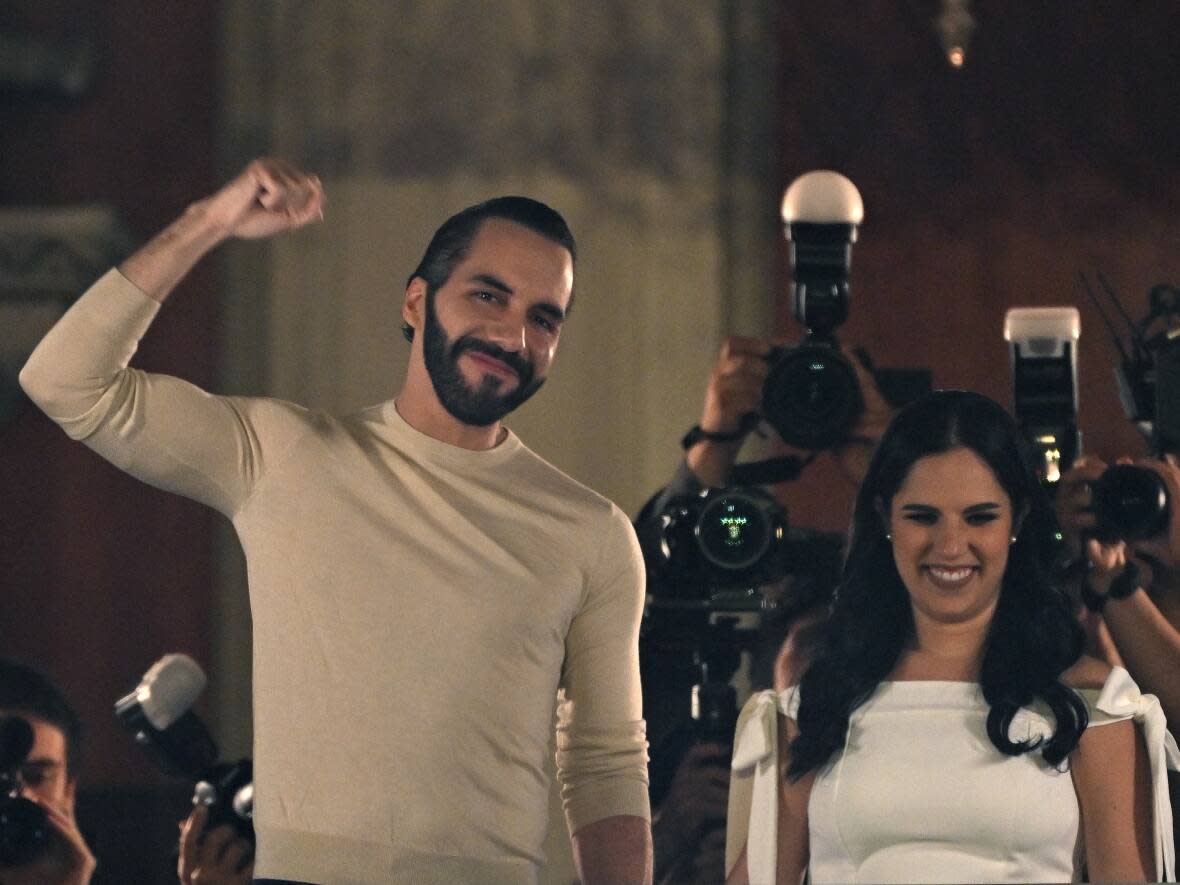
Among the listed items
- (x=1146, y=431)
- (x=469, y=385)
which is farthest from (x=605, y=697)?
(x=1146, y=431)

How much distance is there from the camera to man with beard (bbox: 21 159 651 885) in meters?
1.68

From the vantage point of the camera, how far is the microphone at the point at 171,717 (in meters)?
2.34

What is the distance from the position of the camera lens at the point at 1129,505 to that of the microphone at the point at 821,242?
1.31ft

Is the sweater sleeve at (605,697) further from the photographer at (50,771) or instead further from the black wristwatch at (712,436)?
the photographer at (50,771)

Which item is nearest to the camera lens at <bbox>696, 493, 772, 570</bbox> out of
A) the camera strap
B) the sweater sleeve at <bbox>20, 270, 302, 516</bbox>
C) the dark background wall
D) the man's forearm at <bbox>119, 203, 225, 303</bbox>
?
the camera strap

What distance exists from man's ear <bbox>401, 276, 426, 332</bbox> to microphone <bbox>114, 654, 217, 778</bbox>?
2.10 feet

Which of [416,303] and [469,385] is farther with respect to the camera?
[416,303]

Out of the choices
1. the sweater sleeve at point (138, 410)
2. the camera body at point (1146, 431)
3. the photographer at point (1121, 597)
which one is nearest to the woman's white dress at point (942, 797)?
the photographer at point (1121, 597)

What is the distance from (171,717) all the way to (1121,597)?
1095mm

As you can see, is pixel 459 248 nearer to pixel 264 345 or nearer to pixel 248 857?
pixel 248 857

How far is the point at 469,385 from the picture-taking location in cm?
180

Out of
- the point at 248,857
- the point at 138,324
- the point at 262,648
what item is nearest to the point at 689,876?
the point at 248,857

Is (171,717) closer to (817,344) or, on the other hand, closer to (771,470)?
(771,470)

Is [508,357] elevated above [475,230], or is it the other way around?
[475,230]
